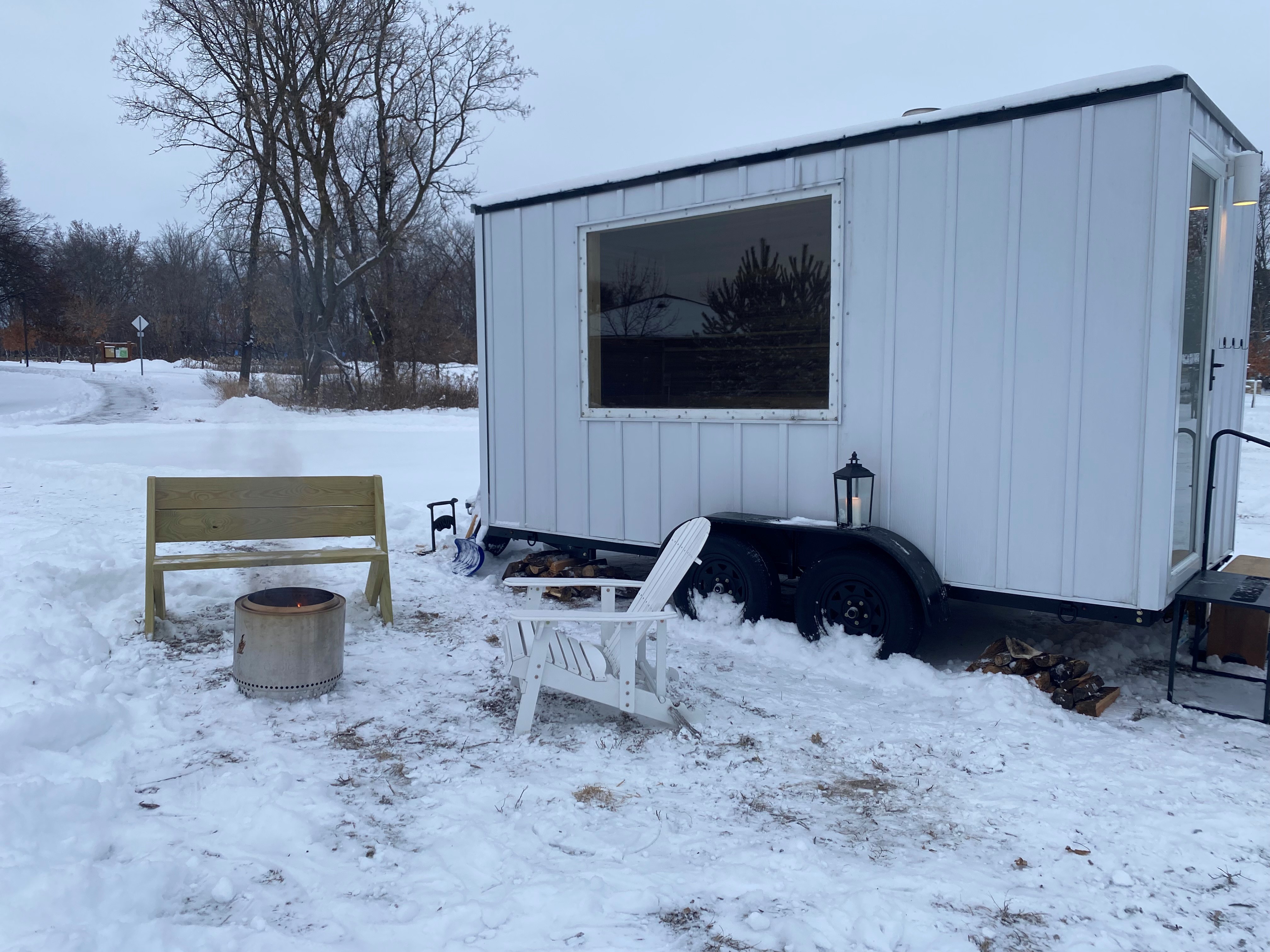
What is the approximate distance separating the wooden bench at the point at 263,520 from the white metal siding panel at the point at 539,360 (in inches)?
47.5

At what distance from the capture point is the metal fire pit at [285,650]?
157 inches

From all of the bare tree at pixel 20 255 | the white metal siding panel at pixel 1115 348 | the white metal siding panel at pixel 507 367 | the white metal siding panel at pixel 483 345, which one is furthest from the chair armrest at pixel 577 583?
the bare tree at pixel 20 255

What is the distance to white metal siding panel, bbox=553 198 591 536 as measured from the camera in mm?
6059

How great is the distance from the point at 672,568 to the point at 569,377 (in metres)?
2.55

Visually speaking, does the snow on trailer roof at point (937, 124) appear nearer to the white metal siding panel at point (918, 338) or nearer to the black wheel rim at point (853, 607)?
the white metal siding panel at point (918, 338)

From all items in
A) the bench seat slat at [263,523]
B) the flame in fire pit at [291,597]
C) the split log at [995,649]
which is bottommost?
the split log at [995,649]

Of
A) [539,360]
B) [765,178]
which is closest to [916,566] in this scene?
[765,178]

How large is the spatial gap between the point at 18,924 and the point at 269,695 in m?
1.82

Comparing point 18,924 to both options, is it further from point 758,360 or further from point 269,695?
point 758,360

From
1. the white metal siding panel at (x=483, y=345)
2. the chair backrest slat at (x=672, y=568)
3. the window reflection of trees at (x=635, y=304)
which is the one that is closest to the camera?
the chair backrest slat at (x=672, y=568)

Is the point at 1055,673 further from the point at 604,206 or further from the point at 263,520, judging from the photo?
the point at 263,520

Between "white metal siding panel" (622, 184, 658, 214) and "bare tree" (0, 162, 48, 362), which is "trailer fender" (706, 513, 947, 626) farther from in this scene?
"bare tree" (0, 162, 48, 362)

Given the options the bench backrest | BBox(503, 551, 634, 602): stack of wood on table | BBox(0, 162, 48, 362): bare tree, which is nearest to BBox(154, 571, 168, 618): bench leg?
the bench backrest

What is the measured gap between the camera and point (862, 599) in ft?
15.6
